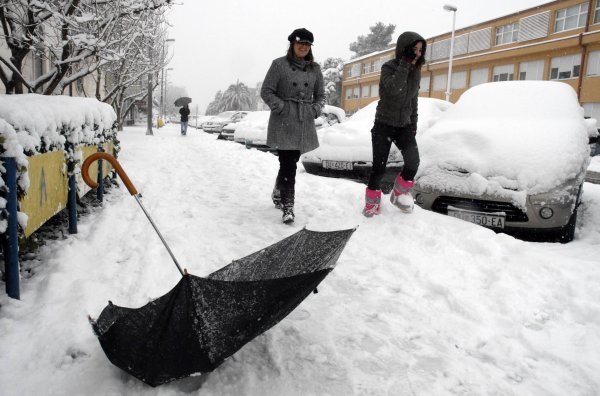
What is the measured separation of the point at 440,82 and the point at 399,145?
37475 mm

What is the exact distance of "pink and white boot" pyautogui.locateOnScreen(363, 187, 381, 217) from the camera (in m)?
4.70

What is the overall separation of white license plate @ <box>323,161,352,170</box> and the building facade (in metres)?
26.0

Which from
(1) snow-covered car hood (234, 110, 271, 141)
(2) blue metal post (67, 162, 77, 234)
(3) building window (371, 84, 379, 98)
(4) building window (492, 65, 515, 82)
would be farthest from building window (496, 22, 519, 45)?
(2) blue metal post (67, 162, 77, 234)

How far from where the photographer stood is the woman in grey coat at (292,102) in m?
4.49

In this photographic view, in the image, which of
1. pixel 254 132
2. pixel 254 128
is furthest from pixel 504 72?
pixel 254 132

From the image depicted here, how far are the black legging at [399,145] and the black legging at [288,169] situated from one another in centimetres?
85

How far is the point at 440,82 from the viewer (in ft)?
128

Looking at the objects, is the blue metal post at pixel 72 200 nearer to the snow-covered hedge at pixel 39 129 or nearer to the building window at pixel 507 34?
the snow-covered hedge at pixel 39 129

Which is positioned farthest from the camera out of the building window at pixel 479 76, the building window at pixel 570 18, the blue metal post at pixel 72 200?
the building window at pixel 479 76

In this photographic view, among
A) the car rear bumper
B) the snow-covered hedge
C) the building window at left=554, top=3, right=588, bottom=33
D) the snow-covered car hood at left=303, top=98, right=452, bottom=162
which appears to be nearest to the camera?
the snow-covered hedge

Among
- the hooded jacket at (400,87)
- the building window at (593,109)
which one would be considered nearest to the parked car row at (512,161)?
the hooded jacket at (400,87)

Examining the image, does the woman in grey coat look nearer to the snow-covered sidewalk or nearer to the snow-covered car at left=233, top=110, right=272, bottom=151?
the snow-covered sidewalk

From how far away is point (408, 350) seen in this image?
2324 millimetres

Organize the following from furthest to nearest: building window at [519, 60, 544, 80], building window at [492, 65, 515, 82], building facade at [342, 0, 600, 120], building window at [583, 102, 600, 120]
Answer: building window at [492, 65, 515, 82] < building window at [519, 60, 544, 80] < building facade at [342, 0, 600, 120] < building window at [583, 102, 600, 120]
